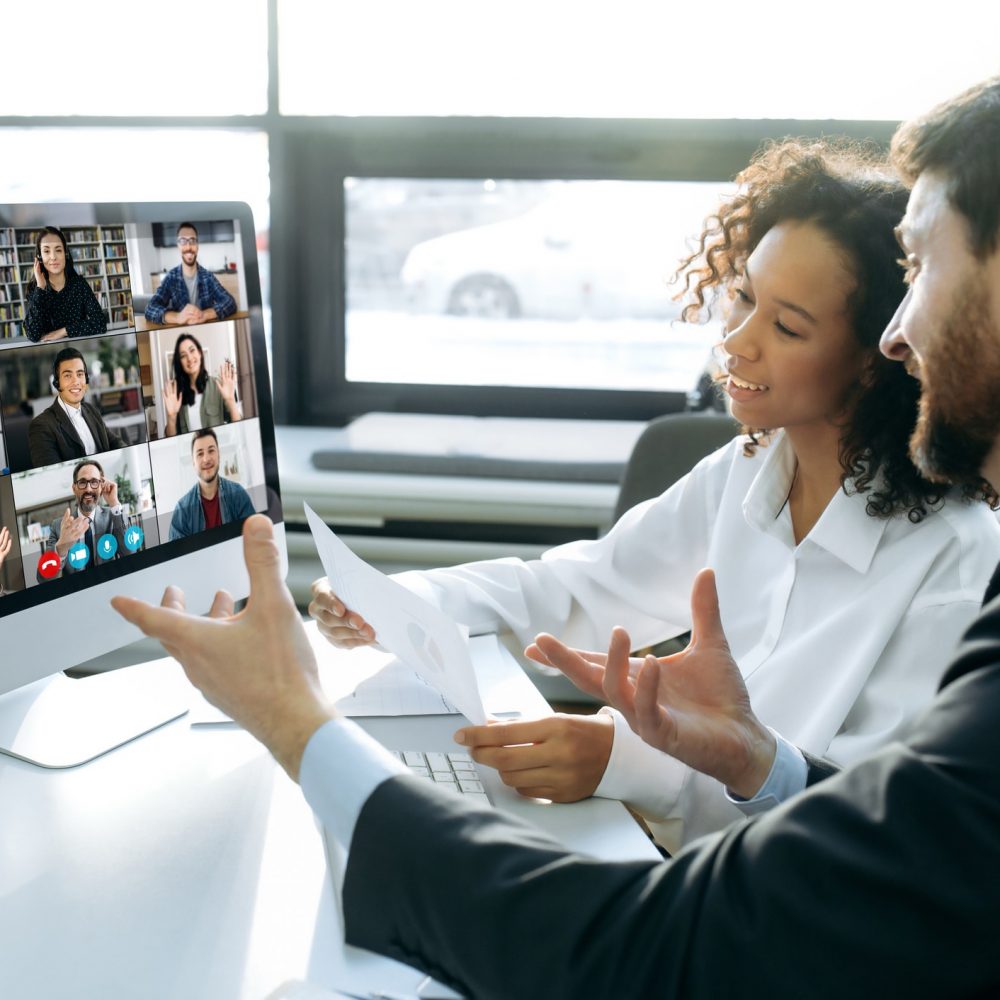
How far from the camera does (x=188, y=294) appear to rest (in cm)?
117

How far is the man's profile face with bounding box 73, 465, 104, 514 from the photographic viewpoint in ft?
3.46

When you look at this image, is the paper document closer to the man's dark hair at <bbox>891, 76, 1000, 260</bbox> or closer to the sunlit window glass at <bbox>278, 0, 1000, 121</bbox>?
the man's dark hair at <bbox>891, 76, 1000, 260</bbox>

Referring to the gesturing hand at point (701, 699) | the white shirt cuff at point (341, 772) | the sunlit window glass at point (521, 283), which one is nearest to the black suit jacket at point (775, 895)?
the white shirt cuff at point (341, 772)

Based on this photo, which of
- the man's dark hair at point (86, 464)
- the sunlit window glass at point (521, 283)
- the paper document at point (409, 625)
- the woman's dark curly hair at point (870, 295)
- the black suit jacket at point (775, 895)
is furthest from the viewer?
the sunlit window glass at point (521, 283)

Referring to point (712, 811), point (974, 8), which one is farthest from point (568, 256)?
point (712, 811)

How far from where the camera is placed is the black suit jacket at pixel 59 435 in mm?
1009

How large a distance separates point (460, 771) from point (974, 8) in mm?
2271

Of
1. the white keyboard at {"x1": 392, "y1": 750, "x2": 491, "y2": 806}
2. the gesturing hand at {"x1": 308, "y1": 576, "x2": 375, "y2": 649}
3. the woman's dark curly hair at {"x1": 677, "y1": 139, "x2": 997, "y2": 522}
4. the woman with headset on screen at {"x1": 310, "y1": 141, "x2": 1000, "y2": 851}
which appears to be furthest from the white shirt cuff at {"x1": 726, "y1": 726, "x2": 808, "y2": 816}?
the gesturing hand at {"x1": 308, "y1": 576, "x2": 375, "y2": 649}

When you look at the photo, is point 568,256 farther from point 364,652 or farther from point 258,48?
point 364,652

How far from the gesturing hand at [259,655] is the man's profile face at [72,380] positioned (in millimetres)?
314

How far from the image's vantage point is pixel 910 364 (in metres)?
1.09

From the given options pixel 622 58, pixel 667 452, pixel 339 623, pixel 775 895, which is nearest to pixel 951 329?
pixel 775 895

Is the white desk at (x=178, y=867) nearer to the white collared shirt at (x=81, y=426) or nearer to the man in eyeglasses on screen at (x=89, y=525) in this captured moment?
the man in eyeglasses on screen at (x=89, y=525)

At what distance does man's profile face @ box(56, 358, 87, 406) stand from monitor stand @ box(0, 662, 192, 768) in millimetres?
353
